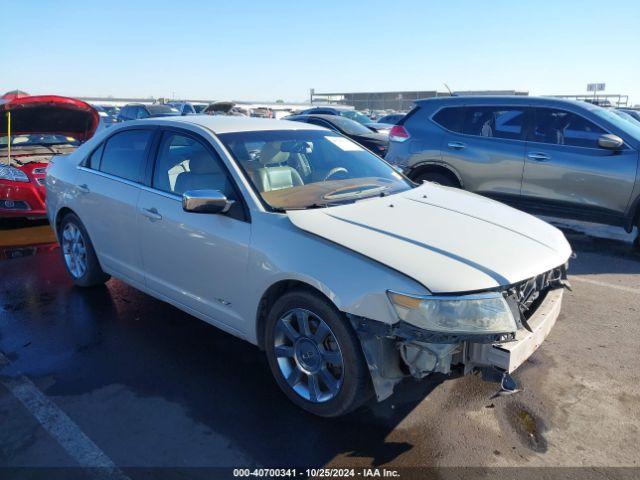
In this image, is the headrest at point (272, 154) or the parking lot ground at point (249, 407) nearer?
the parking lot ground at point (249, 407)

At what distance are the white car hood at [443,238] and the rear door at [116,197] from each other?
1624 mm

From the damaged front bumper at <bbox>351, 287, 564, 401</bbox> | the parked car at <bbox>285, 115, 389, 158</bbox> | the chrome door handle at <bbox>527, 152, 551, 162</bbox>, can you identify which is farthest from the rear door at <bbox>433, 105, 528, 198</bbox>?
the damaged front bumper at <bbox>351, 287, 564, 401</bbox>

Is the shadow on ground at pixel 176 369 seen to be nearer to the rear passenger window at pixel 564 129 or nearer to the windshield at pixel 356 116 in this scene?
the rear passenger window at pixel 564 129

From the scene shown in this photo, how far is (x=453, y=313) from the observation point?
2543 mm

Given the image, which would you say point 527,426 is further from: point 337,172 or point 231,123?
point 231,123

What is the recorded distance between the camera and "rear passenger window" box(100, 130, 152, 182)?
13.8ft

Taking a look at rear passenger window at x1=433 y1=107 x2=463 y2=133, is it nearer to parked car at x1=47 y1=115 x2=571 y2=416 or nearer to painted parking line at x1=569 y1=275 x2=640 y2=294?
painted parking line at x1=569 y1=275 x2=640 y2=294

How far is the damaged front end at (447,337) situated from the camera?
8.34 feet

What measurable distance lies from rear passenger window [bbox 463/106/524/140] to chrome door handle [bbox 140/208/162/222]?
16.4 feet

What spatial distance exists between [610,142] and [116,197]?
18.0 ft

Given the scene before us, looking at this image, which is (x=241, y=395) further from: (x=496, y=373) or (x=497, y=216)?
(x=497, y=216)

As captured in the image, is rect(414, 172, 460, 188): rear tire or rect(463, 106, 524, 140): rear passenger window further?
rect(414, 172, 460, 188): rear tire

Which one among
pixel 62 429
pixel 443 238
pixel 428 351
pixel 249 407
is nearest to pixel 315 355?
pixel 249 407

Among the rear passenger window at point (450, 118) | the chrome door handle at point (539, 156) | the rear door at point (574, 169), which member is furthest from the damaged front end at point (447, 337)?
the rear passenger window at point (450, 118)
